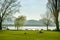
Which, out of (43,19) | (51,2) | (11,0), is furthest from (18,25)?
(51,2)

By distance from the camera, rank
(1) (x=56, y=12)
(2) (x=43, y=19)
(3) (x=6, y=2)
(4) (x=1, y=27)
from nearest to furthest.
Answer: (1) (x=56, y=12) → (4) (x=1, y=27) → (3) (x=6, y=2) → (2) (x=43, y=19)

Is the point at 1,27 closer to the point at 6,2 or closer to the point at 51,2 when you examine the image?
the point at 6,2

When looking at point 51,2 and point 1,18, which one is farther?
Answer: point 1,18

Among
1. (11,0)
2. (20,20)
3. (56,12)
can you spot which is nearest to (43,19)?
(20,20)

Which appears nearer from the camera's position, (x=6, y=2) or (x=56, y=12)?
(x=56, y=12)

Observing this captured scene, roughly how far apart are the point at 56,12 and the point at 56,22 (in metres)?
2.31

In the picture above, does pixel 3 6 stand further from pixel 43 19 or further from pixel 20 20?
pixel 43 19

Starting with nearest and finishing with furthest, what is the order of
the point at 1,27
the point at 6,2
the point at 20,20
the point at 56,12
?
the point at 56,12
the point at 1,27
the point at 6,2
the point at 20,20

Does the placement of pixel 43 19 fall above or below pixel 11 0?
below

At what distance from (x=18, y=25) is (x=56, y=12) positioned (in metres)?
30.1

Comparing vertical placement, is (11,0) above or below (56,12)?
above

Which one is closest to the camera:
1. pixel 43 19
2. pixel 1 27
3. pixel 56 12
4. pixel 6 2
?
pixel 56 12

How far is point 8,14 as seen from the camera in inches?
1484

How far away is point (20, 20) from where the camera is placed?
199 feet
